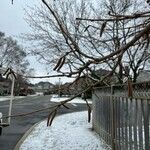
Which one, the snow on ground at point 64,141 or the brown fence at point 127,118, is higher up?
the brown fence at point 127,118

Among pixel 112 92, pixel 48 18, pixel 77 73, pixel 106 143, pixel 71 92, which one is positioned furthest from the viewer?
pixel 48 18

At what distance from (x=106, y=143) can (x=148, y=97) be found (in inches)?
231

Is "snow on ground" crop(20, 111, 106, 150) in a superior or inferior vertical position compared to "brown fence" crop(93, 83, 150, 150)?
inferior

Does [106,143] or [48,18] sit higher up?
[48,18]

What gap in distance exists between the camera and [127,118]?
28.3 feet

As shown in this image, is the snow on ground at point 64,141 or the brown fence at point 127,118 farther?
the snow on ground at point 64,141

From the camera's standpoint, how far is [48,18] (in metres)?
21.3

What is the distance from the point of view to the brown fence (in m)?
7.09

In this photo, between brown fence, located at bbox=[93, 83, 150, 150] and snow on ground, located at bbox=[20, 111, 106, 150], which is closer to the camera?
brown fence, located at bbox=[93, 83, 150, 150]

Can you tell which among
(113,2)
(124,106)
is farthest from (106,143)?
(113,2)

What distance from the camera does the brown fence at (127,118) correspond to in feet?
23.2

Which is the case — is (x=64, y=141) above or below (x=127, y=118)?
below

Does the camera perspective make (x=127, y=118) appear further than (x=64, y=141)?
No

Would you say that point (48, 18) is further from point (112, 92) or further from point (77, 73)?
point (77, 73)
